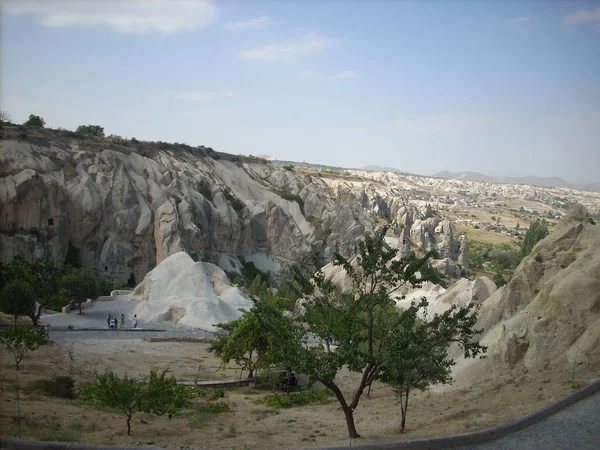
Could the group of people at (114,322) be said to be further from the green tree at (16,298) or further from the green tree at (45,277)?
the green tree at (16,298)

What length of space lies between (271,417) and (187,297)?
22142 mm

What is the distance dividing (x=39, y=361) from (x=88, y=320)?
42.4 feet

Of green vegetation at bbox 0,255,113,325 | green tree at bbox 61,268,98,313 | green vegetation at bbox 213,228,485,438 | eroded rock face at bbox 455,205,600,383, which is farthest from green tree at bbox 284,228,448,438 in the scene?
green tree at bbox 61,268,98,313

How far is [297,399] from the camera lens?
22141mm

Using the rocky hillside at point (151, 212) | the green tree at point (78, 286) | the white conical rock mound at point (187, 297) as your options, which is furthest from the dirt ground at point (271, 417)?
the rocky hillside at point (151, 212)

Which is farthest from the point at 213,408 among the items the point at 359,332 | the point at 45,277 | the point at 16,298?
the point at 45,277

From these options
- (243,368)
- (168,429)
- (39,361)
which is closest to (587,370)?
(168,429)

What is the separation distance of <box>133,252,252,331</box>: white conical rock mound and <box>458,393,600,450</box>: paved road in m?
24.3

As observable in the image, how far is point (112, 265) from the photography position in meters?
56.6

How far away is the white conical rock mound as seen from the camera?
37.9 meters

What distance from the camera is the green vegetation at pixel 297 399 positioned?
70.6ft

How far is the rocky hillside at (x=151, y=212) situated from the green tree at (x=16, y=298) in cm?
2281

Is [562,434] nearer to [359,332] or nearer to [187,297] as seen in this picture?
[359,332]

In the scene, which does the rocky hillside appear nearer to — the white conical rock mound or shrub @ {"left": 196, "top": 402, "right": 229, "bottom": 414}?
the white conical rock mound
